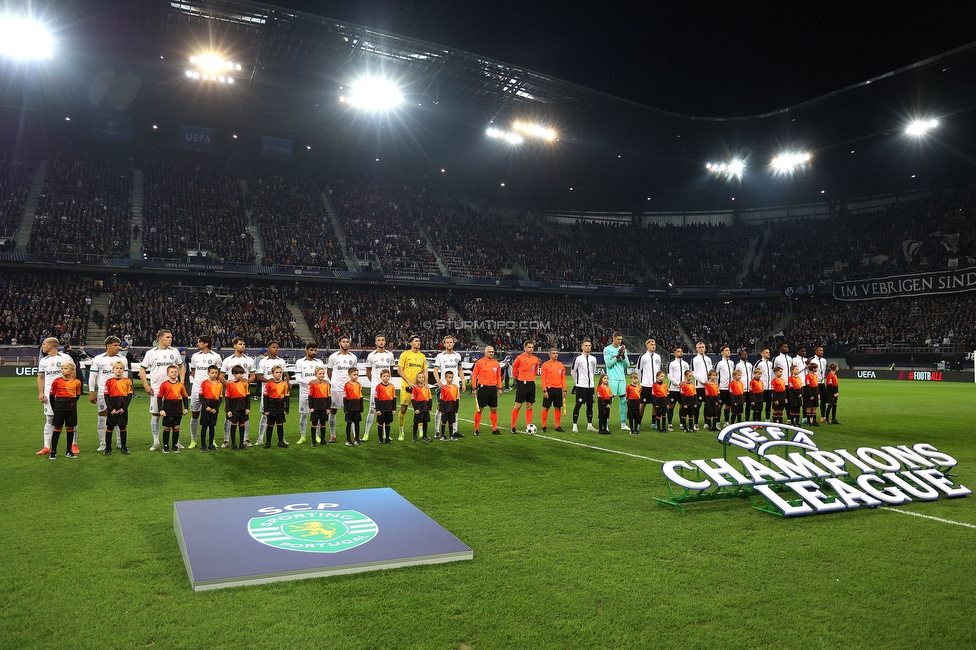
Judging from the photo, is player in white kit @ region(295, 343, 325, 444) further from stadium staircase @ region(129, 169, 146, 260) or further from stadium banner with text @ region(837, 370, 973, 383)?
stadium banner with text @ region(837, 370, 973, 383)

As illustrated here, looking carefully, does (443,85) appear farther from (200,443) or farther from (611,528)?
(611,528)

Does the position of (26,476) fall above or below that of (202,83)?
below

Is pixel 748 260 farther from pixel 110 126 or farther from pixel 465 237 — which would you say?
Answer: pixel 110 126

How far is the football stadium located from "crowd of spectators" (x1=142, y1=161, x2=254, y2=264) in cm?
23

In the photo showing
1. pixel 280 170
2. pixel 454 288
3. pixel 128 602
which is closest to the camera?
pixel 128 602

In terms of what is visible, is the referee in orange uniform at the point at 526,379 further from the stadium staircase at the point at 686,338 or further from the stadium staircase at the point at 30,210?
the stadium staircase at the point at 686,338

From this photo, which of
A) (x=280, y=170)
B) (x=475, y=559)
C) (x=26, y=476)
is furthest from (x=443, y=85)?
(x=475, y=559)

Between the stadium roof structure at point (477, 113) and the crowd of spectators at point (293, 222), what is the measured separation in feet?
9.84

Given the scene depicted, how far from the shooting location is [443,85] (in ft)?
107

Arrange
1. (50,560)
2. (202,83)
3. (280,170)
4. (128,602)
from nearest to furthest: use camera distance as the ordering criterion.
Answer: (128,602), (50,560), (202,83), (280,170)

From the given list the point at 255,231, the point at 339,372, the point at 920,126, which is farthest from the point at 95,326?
the point at 920,126

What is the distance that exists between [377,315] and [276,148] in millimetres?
13490

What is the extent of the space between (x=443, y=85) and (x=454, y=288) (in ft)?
44.2

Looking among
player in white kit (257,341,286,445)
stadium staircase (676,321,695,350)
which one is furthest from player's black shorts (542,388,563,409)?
stadium staircase (676,321,695,350)
